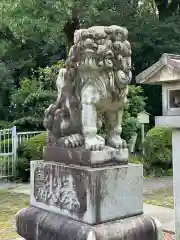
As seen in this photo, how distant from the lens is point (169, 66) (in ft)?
13.9

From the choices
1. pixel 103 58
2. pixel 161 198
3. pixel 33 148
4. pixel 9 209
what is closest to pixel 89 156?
pixel 103 58

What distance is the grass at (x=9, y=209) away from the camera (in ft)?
18.0

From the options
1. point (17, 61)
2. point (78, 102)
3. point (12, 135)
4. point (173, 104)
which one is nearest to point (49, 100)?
point (12, 135)

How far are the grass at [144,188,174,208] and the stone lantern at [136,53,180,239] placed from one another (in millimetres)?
2400

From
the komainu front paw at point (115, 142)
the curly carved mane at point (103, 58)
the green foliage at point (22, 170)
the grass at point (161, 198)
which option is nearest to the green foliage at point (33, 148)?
the green foliage at point (22, 170)

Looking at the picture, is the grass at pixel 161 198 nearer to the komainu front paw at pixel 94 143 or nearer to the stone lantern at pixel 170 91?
the stone lantern at pixel 170 91

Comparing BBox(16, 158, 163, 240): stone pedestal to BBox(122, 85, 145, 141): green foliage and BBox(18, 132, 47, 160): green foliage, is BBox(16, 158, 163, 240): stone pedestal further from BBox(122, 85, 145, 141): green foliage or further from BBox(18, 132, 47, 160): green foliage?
BBox(122, 85, 145, 141): green foliage

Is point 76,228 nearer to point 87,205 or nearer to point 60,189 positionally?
point 87,205

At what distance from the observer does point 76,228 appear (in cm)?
310

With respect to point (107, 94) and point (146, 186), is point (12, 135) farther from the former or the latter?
point (107, 94)

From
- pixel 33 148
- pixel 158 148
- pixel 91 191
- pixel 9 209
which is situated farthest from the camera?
pixel 158 148

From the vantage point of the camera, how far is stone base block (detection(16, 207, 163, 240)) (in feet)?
10.1

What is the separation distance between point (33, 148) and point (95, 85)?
21.9 ft

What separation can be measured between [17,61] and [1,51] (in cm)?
187
